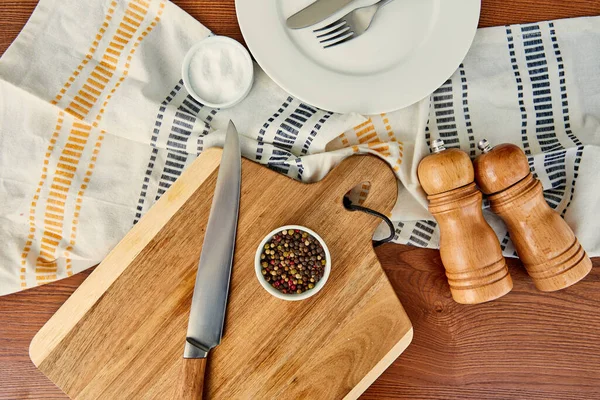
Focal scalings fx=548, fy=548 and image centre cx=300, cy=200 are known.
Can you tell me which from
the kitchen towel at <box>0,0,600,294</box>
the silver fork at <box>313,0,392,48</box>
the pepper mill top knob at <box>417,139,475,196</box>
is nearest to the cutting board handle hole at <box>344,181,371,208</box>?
the kitchen towel at <box>0,0,600,294</box>

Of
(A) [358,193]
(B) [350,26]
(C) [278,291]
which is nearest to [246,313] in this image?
(C) [278,291]

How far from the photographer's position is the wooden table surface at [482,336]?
89 centimetres

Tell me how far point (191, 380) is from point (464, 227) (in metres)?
0.45

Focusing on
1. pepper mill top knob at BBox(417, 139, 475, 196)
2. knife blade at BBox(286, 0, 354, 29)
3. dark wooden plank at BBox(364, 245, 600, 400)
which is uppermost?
knife blade at BBox(286, 0, 354, 29)

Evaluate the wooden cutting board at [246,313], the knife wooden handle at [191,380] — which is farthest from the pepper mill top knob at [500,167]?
the knife wooden handle at [191,380]

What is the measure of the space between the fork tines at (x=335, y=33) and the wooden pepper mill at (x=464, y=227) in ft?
0.72

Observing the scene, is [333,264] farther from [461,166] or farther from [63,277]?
[63,277]

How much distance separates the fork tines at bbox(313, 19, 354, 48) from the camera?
0.85 m

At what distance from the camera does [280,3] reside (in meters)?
0.86

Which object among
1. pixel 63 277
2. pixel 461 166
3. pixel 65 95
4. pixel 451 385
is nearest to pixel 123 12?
pixel 65 95

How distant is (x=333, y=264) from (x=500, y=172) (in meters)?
0.28

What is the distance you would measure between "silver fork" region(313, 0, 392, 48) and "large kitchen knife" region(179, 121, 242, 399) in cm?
21

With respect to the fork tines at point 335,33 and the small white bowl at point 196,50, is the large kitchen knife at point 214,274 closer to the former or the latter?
the small white bowl at point 196,50

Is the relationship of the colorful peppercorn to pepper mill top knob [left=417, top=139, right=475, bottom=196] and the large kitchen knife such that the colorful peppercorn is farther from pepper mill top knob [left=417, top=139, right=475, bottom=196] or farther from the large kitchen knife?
pepper mill top knob [left=417, top=139, right=475, bottom=196]
